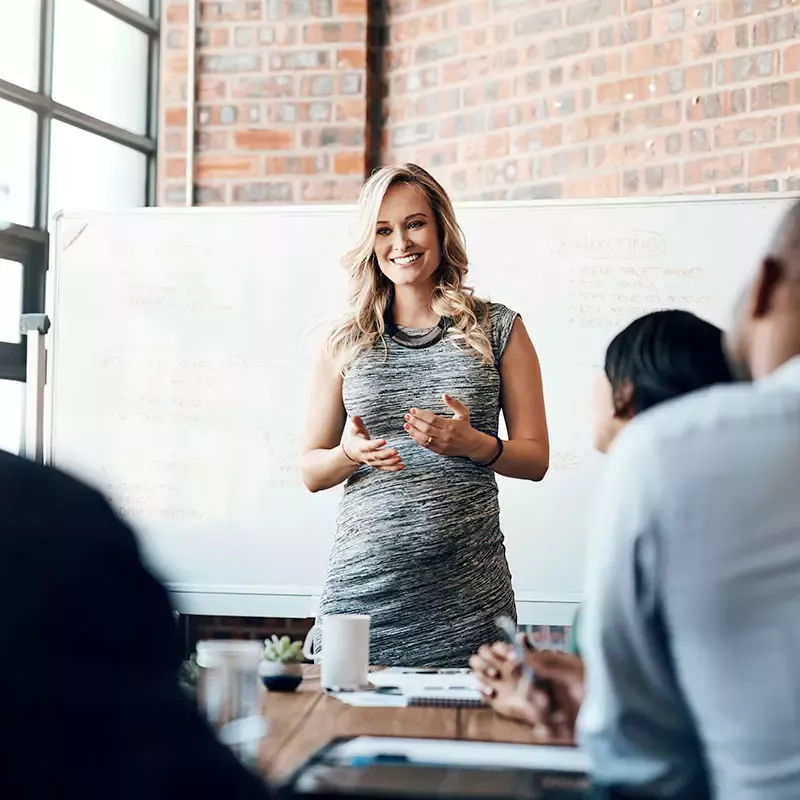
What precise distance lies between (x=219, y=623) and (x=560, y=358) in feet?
4.63

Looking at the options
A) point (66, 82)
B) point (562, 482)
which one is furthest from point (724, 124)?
point (66, 82)

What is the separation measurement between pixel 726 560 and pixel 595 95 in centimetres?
295

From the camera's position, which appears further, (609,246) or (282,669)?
(609,246)

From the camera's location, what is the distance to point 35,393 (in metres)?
3.55

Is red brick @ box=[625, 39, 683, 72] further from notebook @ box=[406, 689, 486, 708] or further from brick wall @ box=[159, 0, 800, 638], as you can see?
notebook @ box=[406, 689, 486, 708]

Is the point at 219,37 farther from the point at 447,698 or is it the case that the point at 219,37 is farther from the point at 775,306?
the point at 775,306

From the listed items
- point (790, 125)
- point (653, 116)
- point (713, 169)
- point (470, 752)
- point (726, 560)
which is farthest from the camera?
point (653, 116)

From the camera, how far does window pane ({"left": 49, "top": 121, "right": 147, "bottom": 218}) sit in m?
3.92

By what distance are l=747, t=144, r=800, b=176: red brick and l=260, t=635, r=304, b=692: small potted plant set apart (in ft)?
7.44

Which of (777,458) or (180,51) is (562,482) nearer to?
(180,51)

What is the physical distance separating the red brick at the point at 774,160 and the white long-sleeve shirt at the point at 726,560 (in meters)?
2.53

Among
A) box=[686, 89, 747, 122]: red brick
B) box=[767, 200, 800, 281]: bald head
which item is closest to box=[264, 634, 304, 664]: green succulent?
box=[767, 200, 800, 281]: bald head

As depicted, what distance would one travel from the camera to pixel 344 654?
5.70 ft

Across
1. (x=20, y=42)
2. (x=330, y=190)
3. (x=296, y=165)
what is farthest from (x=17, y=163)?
(x=330, y=190)
